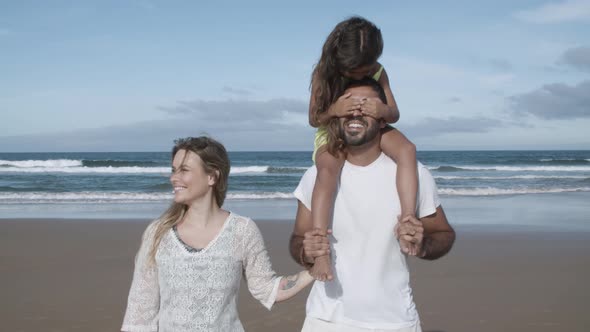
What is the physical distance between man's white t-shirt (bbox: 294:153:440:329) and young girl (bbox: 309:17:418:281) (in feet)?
0.24

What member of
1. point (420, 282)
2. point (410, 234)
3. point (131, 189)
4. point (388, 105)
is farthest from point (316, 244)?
point (131, 189)

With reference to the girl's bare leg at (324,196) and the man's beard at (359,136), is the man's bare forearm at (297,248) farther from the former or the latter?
the man's beard at (359,136)

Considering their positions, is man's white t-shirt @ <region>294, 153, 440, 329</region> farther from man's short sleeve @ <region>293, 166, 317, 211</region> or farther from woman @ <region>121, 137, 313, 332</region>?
woman @ <region>121, 137, 313, 332</region>

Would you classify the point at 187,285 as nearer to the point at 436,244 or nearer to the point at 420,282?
the point at 436,244

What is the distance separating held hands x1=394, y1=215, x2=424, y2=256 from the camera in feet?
7.16

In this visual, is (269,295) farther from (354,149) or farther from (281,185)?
(281,185)

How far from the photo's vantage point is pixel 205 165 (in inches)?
116

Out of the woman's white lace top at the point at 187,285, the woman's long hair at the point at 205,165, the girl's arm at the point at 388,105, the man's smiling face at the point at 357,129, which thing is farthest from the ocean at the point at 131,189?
the man's smiling face at the point at 357,129

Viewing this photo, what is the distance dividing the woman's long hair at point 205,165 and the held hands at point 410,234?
1.09 meters

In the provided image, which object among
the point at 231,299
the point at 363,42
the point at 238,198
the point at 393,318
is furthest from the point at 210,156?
the point at 238,198

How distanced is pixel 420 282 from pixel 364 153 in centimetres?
501

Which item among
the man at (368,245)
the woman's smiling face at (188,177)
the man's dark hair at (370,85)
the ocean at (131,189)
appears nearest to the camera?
the man at (368,245)

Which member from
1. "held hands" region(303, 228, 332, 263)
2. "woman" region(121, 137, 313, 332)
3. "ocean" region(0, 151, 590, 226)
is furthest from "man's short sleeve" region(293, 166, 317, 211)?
"ocean" region(0, 151, 590, 226)

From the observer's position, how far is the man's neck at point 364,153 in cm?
250
